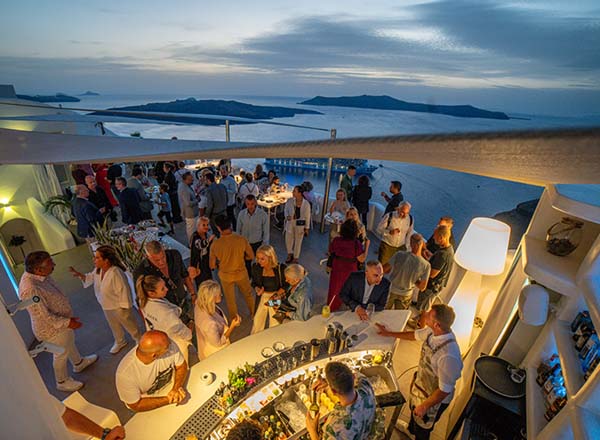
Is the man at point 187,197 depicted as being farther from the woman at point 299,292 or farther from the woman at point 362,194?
the woman at point 362,194

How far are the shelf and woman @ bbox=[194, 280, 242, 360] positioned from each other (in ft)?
8.32

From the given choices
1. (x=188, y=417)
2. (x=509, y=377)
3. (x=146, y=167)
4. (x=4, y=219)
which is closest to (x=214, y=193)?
(x=188, y=417)

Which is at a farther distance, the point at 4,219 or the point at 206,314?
the point at 4,219

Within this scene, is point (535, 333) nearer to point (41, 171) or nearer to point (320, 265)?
point (320, 265)

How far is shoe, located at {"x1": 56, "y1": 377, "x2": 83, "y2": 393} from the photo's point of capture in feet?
10.6

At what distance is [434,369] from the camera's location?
8.37 ft

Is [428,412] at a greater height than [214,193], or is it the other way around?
[214,193]

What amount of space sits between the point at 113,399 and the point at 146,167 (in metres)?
8.49

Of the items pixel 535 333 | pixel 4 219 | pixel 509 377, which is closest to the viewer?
pixel 509 377

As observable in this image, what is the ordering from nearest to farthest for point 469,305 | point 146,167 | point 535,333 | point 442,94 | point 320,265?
point 535,333, point 469,305, point 442,94, point 320,265, point 146,167

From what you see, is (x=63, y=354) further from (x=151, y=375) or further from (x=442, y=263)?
(x=442, y=263)

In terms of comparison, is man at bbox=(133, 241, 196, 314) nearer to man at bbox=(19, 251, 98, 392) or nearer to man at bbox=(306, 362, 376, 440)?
man at bbox=(19, 251, 98, 392)

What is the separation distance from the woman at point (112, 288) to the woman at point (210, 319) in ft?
3.28

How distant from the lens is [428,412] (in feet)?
8.84
